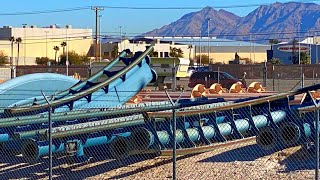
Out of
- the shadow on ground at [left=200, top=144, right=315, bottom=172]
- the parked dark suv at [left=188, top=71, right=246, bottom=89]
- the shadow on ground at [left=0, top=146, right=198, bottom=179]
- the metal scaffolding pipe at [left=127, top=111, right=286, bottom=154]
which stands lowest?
the shadow on ground at [left=0, top=146, right=198, bottom=179]

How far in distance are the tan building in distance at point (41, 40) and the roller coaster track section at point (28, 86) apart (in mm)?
77016

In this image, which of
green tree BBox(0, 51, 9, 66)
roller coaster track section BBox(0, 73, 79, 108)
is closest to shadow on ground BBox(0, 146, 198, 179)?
roller coaster track section BBox(0, 73, 79, 108)

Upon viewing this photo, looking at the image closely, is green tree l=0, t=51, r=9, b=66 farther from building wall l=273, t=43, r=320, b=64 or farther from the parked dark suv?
the parked dark suv

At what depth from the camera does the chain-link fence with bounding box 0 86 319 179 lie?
14062mm

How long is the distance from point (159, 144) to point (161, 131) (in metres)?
0.51

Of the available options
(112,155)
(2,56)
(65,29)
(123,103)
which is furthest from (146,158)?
(65,29)

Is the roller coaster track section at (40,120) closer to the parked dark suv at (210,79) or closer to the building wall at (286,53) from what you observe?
the parked dark suv at (210,79)

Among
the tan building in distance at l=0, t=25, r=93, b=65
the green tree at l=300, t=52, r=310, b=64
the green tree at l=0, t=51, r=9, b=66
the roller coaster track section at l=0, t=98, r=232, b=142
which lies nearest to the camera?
the roller coaster track section at l=0, t=98, r=232, b=142

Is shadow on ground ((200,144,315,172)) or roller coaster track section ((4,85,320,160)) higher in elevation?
roller coaster track section ((4,85,320,160))

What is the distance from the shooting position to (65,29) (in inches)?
4865

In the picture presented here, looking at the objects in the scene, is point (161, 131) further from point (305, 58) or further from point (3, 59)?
point (305, 58)

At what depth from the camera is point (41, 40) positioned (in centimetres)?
11275

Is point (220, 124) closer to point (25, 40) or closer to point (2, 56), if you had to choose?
point (2, 56)

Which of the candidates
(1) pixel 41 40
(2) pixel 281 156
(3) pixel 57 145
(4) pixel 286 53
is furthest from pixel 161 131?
(1) pixel 41 40
